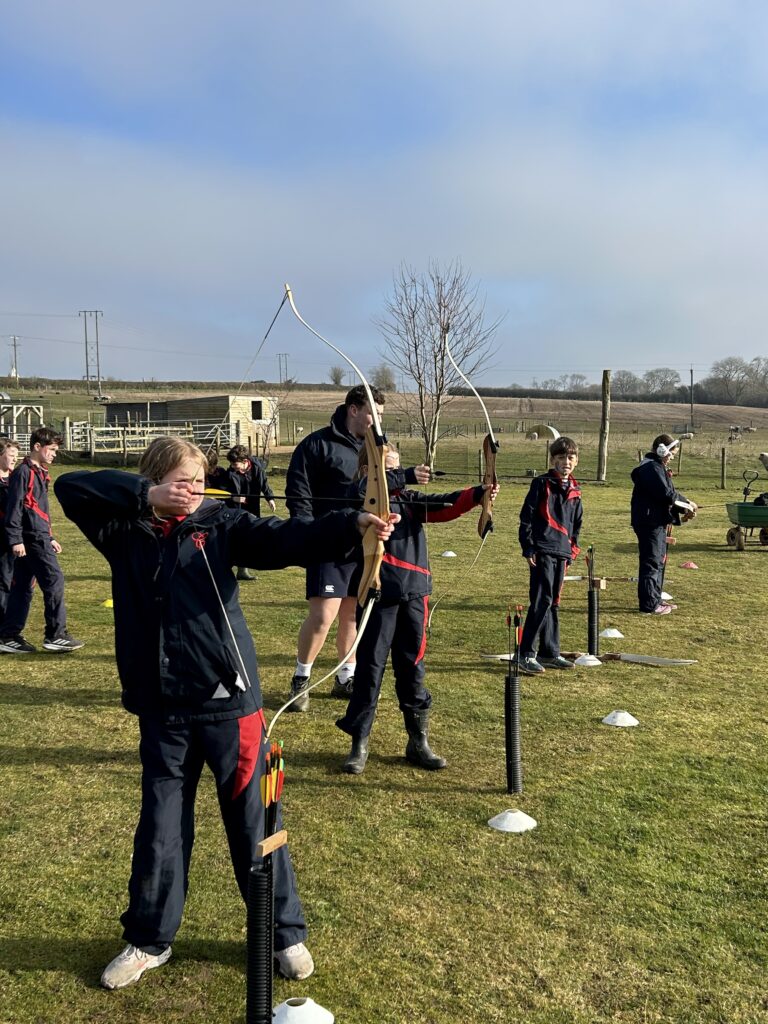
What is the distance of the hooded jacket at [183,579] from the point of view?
10.4 feet

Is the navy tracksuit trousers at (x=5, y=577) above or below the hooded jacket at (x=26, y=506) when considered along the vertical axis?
below

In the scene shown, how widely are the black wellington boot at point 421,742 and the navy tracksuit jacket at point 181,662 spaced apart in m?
2.09

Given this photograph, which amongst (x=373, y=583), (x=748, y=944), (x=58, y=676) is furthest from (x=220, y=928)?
(x=58, y=676)

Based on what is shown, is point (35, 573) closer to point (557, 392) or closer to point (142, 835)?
point (142, 835)

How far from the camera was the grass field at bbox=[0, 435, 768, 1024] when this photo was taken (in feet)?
10.6

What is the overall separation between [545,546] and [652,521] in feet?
10.00

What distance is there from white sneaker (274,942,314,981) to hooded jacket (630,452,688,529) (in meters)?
7.57

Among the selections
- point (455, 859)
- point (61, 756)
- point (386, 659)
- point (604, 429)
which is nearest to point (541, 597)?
point (386, 659)

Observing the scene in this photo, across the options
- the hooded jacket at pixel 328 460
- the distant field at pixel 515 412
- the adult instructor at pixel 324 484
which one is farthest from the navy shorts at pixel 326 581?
the distant field at pixel 515 412

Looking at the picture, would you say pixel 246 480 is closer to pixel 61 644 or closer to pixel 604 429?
pixel 61 644

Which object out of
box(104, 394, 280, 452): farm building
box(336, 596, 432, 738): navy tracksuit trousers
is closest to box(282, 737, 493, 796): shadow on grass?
box(336, 596, 432, 738): navy tracksuit trousers

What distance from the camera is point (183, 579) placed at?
10.5 ft

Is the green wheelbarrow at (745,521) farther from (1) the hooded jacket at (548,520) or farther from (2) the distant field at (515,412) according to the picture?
(2) the distant field at (515,412)

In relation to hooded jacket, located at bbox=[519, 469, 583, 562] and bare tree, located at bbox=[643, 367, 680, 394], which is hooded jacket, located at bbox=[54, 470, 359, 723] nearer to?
hooded jacket, located at bbox=[519, 469, 583, 562]
